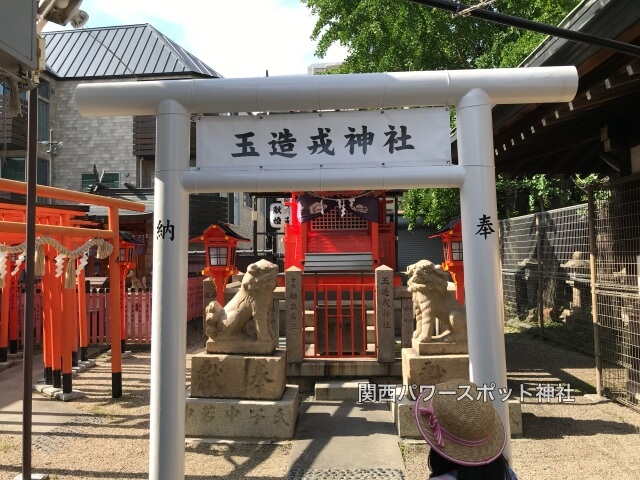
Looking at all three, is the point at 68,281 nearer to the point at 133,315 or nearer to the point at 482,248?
the point at 133,315

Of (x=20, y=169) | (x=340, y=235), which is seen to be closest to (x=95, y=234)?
(x=340, y=235)

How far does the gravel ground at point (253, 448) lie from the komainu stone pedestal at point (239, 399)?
195mm

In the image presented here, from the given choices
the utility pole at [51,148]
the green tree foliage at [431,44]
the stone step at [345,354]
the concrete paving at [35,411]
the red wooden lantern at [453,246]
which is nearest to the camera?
the concrete paving at [35,411]

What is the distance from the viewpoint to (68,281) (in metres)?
6.50

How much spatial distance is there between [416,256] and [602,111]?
2018 centimetres

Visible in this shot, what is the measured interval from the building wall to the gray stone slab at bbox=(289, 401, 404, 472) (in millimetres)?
16183

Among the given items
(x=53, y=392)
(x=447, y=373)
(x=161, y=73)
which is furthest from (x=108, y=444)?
(x=161, y=73)

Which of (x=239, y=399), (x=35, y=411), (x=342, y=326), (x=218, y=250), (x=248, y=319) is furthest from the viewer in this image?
(x=218, y=250)

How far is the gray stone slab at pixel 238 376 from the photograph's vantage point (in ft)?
17.3

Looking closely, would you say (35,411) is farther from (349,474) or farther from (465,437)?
(465,437)

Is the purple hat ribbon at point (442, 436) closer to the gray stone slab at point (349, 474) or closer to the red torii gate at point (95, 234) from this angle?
the gray stone slab at point (349, 474)

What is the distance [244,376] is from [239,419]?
1.46 ft

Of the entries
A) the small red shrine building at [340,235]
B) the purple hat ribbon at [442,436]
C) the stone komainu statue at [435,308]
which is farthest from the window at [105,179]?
the purple hat ribbon at [442,436]

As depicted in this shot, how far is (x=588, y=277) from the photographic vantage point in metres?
8.58
